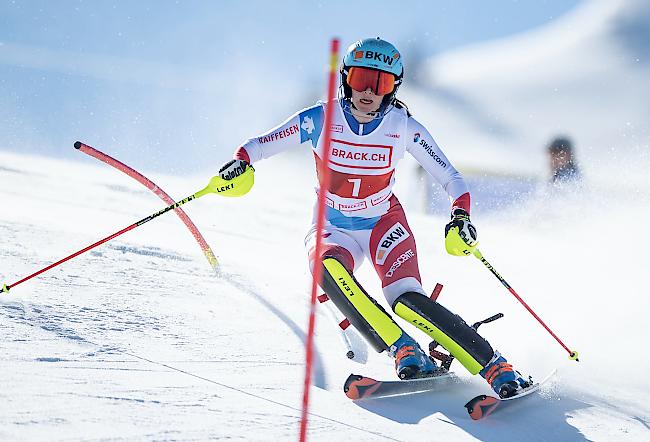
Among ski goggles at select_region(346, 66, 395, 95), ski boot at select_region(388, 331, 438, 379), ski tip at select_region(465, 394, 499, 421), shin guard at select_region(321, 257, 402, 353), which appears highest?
ski goggles at select_region(346, 66, 395, 95)

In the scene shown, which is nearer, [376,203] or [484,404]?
[484,404]

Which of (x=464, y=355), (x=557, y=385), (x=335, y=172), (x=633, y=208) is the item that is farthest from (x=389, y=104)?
(x=633, y=208)

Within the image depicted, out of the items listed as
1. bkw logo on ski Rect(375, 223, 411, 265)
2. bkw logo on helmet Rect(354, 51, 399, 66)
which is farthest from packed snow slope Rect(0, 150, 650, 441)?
bkw logo on helmet Rect(354, 51, 399, 66)

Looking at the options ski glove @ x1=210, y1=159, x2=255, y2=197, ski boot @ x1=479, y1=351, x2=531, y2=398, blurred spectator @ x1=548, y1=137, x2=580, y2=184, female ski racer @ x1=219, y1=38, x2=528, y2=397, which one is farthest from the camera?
blurred spectator @ x1=548, y1=137, x2=580, y2=184

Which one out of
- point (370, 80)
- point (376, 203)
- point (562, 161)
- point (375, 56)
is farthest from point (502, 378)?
point (562, 161)

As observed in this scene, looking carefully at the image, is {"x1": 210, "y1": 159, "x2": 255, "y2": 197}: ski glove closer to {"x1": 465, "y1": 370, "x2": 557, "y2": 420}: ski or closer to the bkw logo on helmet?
the bkw logo on helmet

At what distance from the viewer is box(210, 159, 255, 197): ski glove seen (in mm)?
3492

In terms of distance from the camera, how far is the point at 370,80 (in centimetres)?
338

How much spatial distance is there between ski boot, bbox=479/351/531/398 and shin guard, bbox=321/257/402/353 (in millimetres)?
434

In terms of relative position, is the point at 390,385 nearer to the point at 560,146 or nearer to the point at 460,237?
the point at 460,237

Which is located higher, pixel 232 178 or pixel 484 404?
pixel 232 178

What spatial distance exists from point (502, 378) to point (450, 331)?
0.30 metres

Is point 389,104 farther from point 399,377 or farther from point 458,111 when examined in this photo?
point 458,111

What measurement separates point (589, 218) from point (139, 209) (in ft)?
17.9
